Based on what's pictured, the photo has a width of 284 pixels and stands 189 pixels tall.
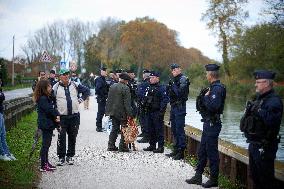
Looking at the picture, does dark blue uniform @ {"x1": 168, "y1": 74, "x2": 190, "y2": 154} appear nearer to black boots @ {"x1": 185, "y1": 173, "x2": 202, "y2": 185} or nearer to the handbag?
the handbag

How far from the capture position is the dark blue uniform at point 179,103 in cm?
1128

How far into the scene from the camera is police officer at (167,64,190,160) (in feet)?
37.0

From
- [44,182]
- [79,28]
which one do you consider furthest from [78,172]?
[79,28]

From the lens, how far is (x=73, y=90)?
1066cm

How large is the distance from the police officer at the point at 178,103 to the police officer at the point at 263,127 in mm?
4149

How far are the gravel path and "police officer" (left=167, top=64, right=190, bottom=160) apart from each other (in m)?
0.42

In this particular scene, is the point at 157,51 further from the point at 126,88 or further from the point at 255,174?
the point at 255,174

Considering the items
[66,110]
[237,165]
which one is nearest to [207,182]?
[237,165]

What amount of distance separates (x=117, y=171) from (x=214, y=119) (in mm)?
2464

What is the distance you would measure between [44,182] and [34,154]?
9.65 feet

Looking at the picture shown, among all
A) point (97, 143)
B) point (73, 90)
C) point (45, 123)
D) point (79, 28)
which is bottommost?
point (97, 143)

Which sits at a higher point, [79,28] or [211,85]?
[79,28]

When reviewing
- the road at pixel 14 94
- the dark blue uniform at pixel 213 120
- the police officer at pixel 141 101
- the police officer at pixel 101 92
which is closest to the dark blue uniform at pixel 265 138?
the dark blue uniform at pixel 213 120

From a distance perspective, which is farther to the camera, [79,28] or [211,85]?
[79,28]
